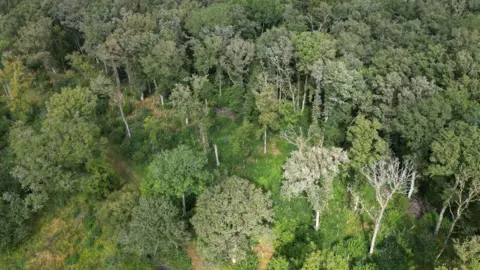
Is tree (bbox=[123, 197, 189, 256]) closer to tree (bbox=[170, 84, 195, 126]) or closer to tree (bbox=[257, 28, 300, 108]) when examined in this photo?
tree (bbox=[170, 84, 195, 126])

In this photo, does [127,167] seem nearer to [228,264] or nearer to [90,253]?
[90,253]

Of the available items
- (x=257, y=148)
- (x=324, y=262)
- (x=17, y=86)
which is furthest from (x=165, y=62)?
(x=324, y=262)

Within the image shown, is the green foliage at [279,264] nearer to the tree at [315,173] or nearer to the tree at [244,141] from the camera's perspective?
the tree at [315,173]

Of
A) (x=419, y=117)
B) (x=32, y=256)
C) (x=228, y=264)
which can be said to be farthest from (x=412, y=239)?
(x=32, y=256)

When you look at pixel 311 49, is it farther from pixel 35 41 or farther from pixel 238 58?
pixel 35 41

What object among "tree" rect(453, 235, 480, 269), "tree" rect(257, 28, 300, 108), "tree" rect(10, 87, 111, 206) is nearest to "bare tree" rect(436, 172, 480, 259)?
"tree" rect(453, 235, 480, 269)

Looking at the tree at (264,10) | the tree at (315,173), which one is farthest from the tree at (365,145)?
the tree at (264,10)
